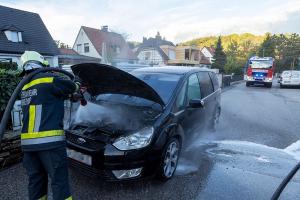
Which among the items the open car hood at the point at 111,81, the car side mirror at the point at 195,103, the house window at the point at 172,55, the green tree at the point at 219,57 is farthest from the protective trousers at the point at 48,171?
the house window at the point at 172,55

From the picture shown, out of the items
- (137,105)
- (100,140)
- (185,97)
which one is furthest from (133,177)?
(185,97)

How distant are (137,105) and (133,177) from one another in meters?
1.23

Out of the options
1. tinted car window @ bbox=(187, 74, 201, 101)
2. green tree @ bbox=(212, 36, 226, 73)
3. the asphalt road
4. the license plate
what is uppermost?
green tree @ bbox=(212, 36, 226, 73)

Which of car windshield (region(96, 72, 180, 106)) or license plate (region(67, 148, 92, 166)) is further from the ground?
car windshield (region(96, 72, 180, 106))

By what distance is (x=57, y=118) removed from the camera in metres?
2.83

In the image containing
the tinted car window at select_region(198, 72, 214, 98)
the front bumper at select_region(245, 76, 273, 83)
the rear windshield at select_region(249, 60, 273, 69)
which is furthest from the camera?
the rear windshield at select_region(249, 60, 273, 69)

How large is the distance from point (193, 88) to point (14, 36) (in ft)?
80.6

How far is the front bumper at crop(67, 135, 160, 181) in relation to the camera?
3342mm

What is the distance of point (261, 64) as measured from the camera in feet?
83.7

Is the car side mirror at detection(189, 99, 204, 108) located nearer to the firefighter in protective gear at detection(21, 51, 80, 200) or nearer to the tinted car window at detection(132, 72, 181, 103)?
the tinted car window at detection(132, 72, 181, 103)

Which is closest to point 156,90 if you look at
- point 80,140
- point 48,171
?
point 80,140

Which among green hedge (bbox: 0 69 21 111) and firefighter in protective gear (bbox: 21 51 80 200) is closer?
firefighter in protective gear (bbox: 21 51 80 200)

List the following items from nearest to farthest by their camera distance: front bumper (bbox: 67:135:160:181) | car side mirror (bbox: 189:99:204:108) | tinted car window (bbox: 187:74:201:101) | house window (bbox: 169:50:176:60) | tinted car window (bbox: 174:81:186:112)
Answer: front bumper (bbox: 67:135:160:181) → tinted car window (bbox: 174:81:186:112) → car side mirror (bbox: 189:99:204:108) → tinted car window (bbox: 187:74:201:101) → house window (bbox: 169:50:176:60)

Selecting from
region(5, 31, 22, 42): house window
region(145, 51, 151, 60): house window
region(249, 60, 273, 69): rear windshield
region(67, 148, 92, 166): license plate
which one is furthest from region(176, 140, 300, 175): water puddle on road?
region(145, 51, 151, 60): house window
